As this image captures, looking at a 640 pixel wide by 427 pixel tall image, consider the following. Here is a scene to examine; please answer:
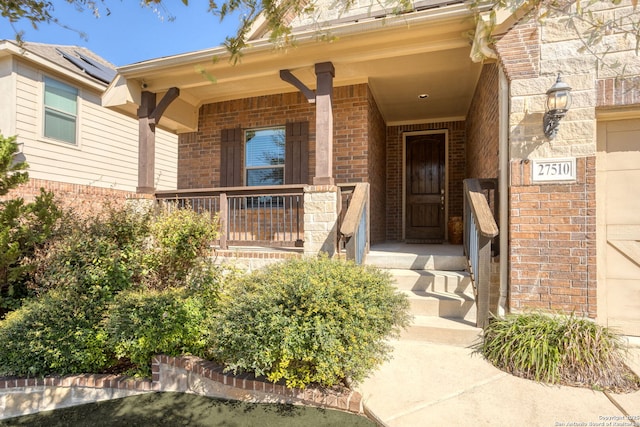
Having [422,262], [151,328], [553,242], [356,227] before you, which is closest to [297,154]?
[356,227]

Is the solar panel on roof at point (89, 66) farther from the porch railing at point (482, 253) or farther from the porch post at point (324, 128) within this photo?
the porch railing at point (482, 253)

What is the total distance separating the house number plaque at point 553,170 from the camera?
3.38 metres

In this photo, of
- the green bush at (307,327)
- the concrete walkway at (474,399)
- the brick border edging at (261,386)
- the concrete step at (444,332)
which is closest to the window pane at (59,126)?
the brick border edging at (261,386)

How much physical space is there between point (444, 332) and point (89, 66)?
1127 cm

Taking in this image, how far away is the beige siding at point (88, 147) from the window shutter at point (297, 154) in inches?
107

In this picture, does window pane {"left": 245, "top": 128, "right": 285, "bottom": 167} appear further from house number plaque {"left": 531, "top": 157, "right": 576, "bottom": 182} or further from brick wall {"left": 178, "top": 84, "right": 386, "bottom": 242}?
house number plaque {"left": 531, "top": 157, "right": 576, "bottom": 182}

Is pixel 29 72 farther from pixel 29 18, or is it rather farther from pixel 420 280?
pixel 420 280

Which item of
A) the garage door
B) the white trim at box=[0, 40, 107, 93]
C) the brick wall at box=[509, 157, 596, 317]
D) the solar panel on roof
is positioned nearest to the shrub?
the brick wall at box=[509, 157, 596, 317]

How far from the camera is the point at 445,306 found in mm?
3643

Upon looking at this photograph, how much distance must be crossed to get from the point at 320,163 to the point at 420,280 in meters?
2.04

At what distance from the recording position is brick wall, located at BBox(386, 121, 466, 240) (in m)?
7.38

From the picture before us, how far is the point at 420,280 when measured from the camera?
4090 millimetres

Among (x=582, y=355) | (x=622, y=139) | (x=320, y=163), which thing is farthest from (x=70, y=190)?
(x=622, y=139)

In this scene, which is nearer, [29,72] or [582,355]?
[582,355]
